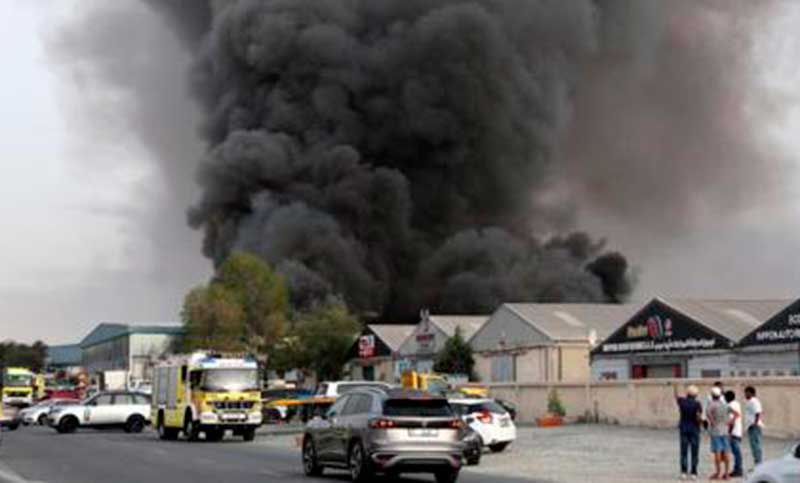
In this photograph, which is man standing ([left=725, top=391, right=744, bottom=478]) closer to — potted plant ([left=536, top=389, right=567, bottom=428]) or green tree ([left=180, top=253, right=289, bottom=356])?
potted plant ([left=536, top=389, right=567, bottom=428])

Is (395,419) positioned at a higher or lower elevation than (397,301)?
lower

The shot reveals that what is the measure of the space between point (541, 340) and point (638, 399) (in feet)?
60.3

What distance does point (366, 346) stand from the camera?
7369 cm

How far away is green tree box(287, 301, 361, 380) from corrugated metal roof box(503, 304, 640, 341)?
14360mm

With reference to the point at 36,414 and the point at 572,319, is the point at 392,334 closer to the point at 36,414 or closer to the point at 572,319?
the point at 572,319

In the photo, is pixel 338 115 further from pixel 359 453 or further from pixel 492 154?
pixel 359 453

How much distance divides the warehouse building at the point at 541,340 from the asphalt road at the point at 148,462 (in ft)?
78.5

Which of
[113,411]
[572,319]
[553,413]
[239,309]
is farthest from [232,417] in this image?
[239,309]

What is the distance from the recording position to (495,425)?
30.9 meters

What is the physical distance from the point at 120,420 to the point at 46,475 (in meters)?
23.3

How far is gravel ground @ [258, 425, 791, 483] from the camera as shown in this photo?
23406mm

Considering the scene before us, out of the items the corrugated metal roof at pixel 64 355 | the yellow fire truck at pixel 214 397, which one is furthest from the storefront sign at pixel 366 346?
the corrugated metal roof at pixel 64 355

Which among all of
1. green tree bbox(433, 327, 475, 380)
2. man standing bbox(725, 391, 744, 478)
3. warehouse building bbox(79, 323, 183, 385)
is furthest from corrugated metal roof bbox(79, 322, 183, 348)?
man standing bbox(725, 391, 744, 478)

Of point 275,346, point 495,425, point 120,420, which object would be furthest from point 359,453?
point 275,346
